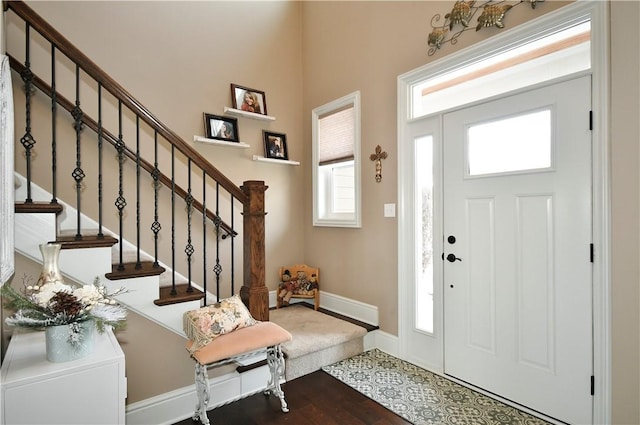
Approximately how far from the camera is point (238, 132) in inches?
143

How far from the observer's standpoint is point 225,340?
2096 millimetres

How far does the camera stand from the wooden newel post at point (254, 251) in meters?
2.55

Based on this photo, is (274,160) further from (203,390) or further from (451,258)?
(203,390)

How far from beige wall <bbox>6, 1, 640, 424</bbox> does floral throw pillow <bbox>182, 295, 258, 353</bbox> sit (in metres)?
0.31

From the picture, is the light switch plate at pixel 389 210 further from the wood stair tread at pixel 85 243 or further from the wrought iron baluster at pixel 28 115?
the wrought iron baluster at pixel 28 115

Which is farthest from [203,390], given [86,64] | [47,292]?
[86,64]

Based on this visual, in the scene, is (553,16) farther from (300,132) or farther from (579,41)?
(300,132)

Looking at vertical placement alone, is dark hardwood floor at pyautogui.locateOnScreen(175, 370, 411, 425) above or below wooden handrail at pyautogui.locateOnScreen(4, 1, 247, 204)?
below

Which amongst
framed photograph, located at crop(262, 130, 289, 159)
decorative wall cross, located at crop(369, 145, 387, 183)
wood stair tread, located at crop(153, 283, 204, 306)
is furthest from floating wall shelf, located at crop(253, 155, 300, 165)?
wood stair tread, located at crop(153, 283, 204, 306)

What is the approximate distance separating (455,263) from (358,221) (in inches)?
42.8

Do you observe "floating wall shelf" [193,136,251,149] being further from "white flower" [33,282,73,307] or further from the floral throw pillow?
"white flower" [33,282,73,307]

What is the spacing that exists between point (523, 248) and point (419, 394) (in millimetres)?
1272

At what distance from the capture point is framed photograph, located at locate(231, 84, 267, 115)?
141 inches

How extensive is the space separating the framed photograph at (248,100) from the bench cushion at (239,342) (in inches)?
91.8
